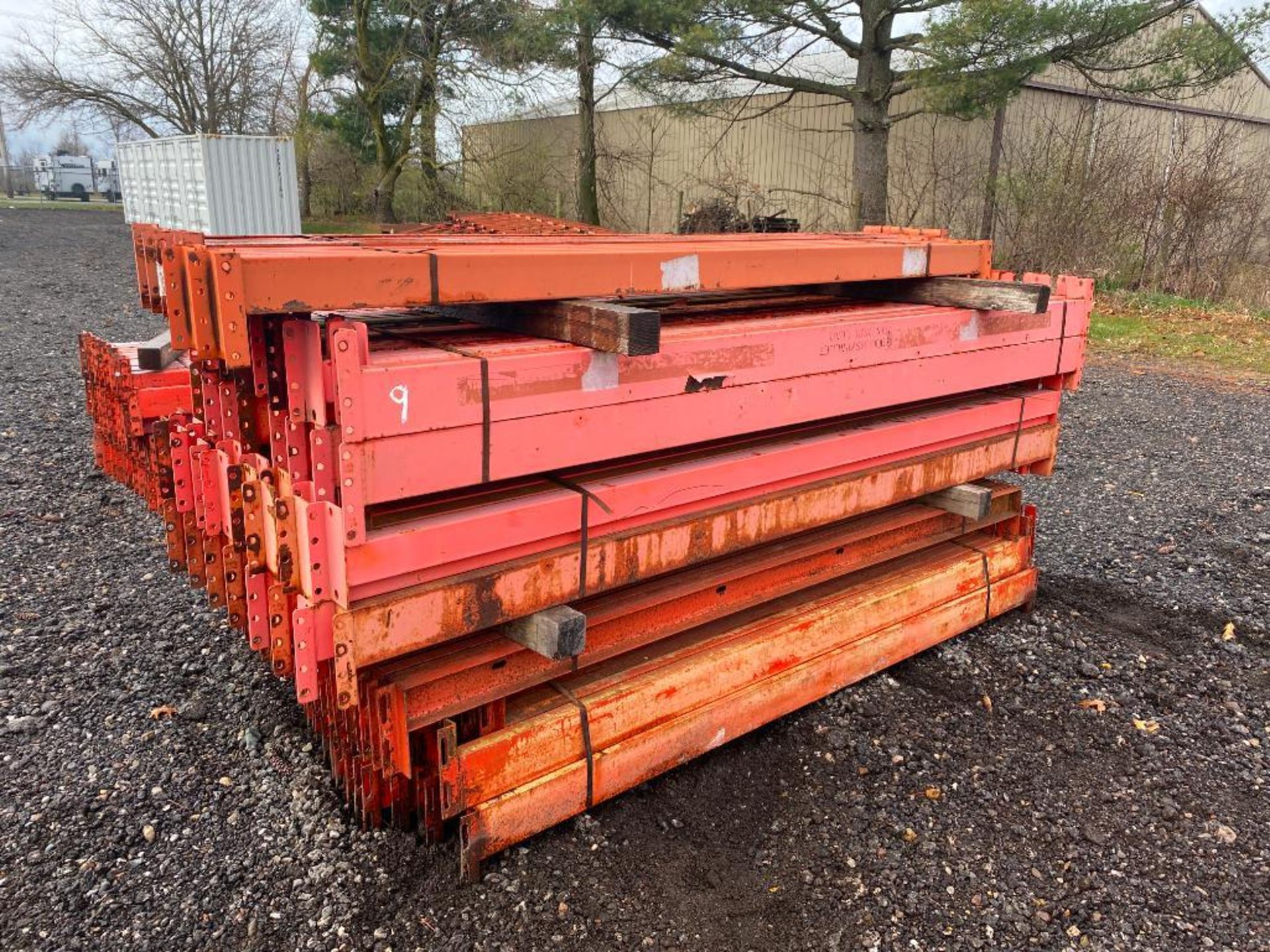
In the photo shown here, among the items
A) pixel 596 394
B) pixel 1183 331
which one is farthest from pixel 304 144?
pixel 596 394

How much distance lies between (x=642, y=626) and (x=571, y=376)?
97 centimetres

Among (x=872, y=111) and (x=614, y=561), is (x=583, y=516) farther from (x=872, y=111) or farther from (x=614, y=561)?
(x=872, y=111)

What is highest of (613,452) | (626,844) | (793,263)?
(793,263)

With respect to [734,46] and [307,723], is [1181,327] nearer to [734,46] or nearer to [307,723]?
[734,46]

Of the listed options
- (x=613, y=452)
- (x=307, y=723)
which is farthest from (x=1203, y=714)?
(x=307, y=723)

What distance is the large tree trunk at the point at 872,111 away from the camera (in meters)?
13.4

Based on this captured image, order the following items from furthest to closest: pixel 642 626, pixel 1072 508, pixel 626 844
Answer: pixel 1072 508, pixel 642 626, pixel 626 844

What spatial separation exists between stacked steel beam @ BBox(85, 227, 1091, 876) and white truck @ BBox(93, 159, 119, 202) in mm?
54445

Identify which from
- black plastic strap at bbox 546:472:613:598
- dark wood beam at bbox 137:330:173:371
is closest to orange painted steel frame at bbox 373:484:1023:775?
black plastic strap at bbox 546:472:613:598

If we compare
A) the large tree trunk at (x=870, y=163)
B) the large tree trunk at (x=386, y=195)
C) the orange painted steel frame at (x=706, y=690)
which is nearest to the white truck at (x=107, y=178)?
the large tree trunk at (x=386, y=195)

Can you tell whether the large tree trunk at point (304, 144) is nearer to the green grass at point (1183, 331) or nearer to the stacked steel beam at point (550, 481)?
the green grass at point (1183, 331)

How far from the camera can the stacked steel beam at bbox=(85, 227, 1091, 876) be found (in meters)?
2.29

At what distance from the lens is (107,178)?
167 feet

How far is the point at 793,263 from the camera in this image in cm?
317
